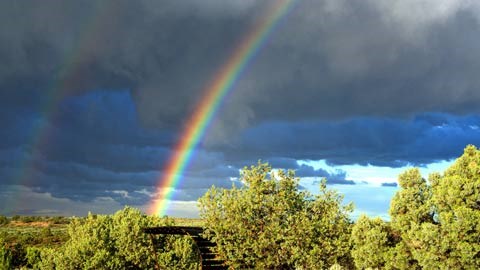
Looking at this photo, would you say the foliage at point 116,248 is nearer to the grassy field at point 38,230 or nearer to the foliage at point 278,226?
the foliage at point 278,226

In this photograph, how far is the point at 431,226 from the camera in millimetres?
40469

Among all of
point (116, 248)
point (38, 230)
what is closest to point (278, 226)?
point (116, 248)

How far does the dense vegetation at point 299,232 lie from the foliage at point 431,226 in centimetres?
8

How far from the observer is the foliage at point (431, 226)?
39.1m

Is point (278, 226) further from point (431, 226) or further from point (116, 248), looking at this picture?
point (431, 226)

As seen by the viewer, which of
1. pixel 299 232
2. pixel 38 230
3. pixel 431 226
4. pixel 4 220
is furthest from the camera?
pixel 4 220

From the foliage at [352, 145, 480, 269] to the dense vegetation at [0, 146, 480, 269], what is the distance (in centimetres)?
8

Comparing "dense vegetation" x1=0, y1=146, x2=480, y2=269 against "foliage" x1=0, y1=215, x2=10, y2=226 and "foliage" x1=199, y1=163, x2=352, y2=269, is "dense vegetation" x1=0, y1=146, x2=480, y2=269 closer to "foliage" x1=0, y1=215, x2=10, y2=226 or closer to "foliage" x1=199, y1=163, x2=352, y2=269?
"foliage" x1=199, y1=163, x2=352, y2=269

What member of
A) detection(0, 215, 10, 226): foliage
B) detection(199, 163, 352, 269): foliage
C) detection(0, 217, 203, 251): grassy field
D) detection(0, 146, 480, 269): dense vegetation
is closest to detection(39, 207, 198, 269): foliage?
detection(0, 146, 480, 269): dense vegetation

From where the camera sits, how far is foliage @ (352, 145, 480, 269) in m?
39.1

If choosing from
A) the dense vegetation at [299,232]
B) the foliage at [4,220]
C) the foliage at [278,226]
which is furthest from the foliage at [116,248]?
the foliage at [4,220]

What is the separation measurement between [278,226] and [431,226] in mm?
23238

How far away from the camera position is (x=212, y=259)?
27.1 meters

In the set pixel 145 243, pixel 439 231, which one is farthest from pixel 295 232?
pixel 439 231
